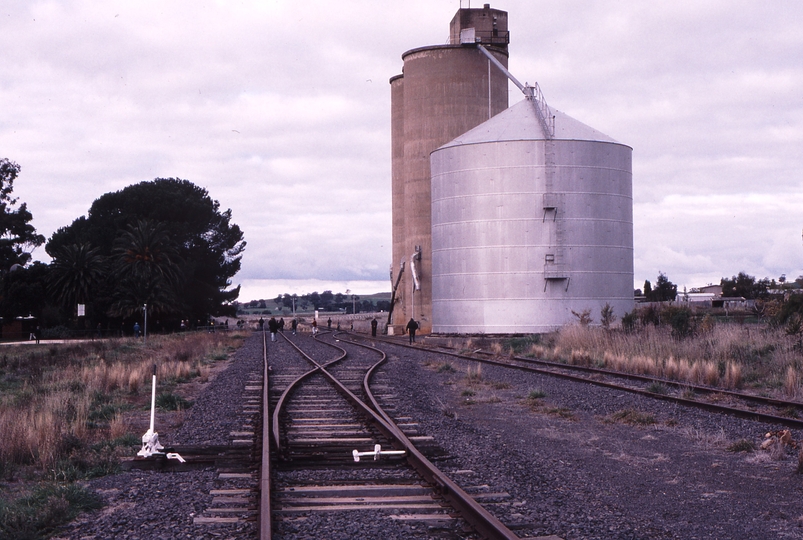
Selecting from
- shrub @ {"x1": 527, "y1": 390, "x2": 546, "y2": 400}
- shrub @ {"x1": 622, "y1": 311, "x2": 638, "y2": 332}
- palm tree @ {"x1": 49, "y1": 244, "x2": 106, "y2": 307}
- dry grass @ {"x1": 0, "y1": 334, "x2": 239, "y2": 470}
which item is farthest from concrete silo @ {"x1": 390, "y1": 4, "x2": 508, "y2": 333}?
shrub @ {"x1": 527, "y1": 390, "x2": 546, "y2": 400}

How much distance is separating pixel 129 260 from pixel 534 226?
37996 mm

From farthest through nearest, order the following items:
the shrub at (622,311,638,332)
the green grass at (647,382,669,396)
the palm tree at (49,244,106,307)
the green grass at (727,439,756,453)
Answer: the palm tree at (49,244,106,307) → the shrub at (622,311,638,332) → the green grass at (647,382,669,396) → the green grass at (727,439,756,453)

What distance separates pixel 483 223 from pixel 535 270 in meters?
4.01

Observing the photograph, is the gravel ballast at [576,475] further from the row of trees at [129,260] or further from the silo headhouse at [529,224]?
the row of trees at [129,260]

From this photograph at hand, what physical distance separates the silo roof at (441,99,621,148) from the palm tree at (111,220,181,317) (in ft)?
100

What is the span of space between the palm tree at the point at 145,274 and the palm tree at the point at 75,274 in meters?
1.98

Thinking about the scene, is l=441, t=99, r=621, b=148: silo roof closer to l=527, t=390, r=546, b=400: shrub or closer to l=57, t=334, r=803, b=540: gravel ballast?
l=527, t=390, r=546, b=400: shrub

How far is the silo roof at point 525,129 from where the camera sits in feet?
154

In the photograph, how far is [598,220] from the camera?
1828 inches

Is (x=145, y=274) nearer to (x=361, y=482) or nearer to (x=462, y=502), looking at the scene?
(x=361, y=482)

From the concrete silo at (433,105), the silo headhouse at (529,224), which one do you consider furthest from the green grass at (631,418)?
the concrete silo at (433,105)

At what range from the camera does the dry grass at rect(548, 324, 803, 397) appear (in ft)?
59.7

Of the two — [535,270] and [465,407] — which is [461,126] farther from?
[465,407]

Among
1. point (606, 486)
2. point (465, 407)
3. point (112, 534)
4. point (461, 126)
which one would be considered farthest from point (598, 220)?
A: point (112, 534)
